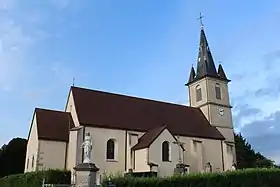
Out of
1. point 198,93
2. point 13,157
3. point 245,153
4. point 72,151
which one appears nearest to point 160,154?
point 72,151

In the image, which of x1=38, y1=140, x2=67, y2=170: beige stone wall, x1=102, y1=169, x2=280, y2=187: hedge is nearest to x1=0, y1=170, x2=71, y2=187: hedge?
x1=38, y1=140, x2=67, y2=170: beige stone wall

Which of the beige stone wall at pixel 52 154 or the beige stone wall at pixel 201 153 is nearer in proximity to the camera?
the beige stone wall at pixel 52 154

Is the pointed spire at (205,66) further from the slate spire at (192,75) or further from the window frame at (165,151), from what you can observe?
the window frame at (165,151)

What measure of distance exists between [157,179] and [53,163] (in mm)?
14464

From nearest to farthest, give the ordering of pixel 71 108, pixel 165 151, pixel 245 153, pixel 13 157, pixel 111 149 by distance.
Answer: pixel 165 151, pixel 111 149, pixel 71 108, pixel 13 157, pixel 245 153

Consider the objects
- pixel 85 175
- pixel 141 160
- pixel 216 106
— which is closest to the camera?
pixel 85 175

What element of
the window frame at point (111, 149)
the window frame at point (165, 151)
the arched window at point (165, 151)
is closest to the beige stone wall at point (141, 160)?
the window frame at point (165, 151)

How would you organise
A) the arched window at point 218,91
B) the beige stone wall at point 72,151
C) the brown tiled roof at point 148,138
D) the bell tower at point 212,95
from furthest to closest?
the arched window at point 218,91 → the bell tower at point 212,95 → the brown tiled roof at point 148,138 → the beige stone wall at point 72,151

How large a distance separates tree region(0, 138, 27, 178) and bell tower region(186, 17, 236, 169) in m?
19.8

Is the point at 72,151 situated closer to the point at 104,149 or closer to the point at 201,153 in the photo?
the point at 104,149

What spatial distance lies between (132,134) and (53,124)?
6859 mm

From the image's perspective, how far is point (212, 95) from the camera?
37.0m

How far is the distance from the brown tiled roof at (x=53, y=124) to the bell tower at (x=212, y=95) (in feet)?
51.4

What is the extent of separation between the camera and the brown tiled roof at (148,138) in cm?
2747
